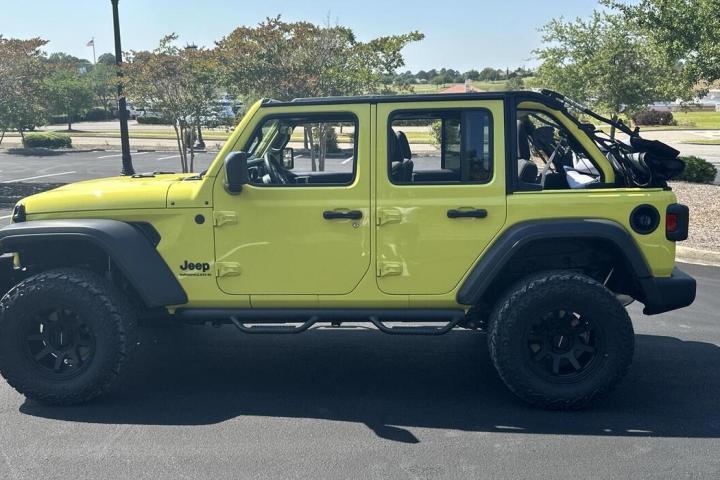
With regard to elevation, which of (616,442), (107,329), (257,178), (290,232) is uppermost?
(257,178)

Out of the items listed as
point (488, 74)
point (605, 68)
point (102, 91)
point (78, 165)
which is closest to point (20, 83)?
point (78, 165)

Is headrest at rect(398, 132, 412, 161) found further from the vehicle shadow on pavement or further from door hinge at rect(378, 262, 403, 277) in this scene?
the vehicle shadow on pavement

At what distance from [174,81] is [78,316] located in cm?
1252

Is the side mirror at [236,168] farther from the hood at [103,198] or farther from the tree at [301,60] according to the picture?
the tree at [301,60]

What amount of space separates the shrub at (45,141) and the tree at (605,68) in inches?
860

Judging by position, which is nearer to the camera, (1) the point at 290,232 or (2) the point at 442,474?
(2) the point at 442,474

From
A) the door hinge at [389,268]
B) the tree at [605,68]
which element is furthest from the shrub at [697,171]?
the door hinge at [389,268]

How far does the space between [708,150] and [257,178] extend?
94.2ft

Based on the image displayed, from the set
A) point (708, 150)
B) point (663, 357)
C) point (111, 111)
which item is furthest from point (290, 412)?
point (111, 111)

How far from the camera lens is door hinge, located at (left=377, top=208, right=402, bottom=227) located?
4.89 metres

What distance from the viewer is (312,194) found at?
494 cm

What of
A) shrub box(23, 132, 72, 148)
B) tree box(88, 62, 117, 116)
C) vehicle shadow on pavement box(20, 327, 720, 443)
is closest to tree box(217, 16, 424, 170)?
vehicle shadow on pavement box(20, 327, 720, 443)

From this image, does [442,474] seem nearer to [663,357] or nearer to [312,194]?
[312,194]

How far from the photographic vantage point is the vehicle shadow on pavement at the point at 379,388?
4.79m
